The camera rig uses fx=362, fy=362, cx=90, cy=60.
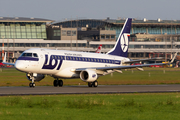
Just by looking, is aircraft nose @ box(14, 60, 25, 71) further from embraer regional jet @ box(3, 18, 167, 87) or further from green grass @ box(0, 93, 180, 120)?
green grass @ box(0, 93, 180, 120)

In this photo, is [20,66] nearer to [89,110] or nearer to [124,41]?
[89,110]

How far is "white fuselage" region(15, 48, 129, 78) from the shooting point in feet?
129

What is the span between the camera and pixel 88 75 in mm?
42719

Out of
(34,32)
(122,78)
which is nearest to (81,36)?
(34,32)

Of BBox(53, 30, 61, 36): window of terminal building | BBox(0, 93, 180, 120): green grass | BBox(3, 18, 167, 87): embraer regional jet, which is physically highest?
BBox(53, 30, 61, 36): window of terminal building

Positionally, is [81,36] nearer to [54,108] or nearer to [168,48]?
[168,48]

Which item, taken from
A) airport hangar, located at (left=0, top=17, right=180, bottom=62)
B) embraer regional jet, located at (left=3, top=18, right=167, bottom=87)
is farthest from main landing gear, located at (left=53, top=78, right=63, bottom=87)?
airport hangar, located at (left=0, top=17, right=180, bottom=62)

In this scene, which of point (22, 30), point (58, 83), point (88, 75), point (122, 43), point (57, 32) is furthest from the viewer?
point (57, 32)

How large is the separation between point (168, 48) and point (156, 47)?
5963 millimetres

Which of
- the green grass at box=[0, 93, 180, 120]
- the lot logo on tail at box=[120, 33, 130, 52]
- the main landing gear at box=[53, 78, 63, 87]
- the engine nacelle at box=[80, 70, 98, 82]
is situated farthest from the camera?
the lot logo on tail at box=[120, 33, 130, 52]

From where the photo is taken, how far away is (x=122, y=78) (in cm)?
5703

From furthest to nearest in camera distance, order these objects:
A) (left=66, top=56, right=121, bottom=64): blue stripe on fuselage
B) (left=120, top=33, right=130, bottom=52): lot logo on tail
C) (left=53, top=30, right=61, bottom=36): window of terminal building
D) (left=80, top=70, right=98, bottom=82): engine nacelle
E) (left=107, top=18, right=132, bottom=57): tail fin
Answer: (left=53, top=30, right=61, bottom=36): window of terminal building
(left=120, top=33, right=130, bottom=52): lot logo on tail
(left=107, top=18, right=132, bottom=57): tail fin
(left=66, top=56, right=121, bottom=64): blue stripe on fuselage
(left=80, top=70, right=98, bottom=82): engine nacelle

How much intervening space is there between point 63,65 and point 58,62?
2.95ft

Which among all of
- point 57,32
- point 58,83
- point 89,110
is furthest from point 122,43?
point 57,32
